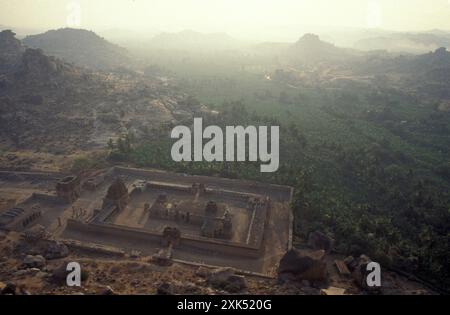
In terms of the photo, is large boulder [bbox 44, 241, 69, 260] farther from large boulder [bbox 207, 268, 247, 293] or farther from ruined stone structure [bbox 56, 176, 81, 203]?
large boulder [bbox 207, 268, 247, 293]

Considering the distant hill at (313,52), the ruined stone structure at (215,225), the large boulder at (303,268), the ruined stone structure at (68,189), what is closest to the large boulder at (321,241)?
→ the large boulder at (303,268)

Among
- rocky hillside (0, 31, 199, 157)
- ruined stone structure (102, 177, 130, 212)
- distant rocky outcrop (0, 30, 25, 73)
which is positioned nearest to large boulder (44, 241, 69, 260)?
ruined stone structure (102, 177, 130, 212)

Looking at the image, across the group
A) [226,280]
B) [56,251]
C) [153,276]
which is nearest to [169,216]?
[153,276]

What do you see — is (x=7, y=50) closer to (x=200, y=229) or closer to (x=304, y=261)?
(x=200, y=229)

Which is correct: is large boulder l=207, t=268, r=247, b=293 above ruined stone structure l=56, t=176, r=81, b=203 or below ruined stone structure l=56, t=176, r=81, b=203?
below

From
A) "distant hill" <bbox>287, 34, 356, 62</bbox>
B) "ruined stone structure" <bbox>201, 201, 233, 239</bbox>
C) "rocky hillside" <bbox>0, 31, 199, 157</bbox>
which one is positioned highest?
"distant hill" <bbox>287, 34, 356, 62</bbox>

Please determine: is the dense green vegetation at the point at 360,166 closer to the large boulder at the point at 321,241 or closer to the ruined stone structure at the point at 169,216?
the large boulder at the point at 321,241

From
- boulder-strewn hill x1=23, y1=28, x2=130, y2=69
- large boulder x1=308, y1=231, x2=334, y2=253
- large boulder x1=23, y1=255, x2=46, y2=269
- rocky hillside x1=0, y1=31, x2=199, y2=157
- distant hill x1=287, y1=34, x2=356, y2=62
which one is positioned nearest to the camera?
large boulder x1=23, y1=255, x2=46, y2=269

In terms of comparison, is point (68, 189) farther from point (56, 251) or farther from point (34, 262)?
point (34, 262)
